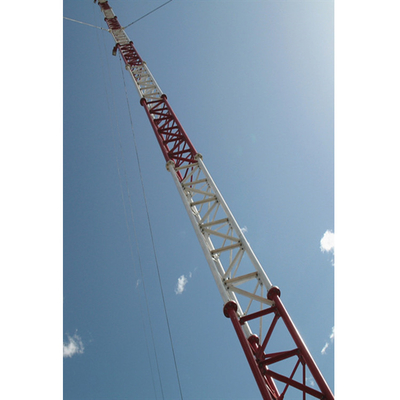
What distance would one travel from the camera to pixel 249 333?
32.6 ft

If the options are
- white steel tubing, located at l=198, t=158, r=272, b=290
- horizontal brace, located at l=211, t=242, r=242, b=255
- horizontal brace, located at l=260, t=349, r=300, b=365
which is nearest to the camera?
horizontal brace, located at l=260, t=349, r=300, b=365

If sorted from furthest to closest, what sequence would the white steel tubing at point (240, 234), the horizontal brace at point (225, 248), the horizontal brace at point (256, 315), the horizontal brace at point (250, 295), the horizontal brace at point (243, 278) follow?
the horizontal brace at point (225, 248), the horizontal brace at point (243, 278), the white steel tubing at point (240, 234), the horizontal brace at point (250, 295), the horizontal brace at point (256, 315)

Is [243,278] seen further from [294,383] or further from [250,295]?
[294,383]

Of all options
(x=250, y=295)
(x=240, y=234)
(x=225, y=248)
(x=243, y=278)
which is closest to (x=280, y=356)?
A: (x=250, y=295)

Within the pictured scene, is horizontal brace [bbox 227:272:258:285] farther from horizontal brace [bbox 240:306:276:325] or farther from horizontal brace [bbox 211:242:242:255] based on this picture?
horizontal brace [bbox 211:242:242:255]

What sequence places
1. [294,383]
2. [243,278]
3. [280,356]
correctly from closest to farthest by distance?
[294,383] < [280,356] < [243,278]

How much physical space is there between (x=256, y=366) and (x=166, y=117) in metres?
14.9

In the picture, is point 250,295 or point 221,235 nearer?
point 250,295

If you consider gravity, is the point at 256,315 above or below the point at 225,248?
below

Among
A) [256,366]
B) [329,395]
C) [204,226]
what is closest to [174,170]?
[204,226]

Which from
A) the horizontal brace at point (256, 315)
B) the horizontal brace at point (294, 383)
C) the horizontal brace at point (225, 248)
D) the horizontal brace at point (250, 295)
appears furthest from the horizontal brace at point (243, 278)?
the horizontal brace at point (294, 383)

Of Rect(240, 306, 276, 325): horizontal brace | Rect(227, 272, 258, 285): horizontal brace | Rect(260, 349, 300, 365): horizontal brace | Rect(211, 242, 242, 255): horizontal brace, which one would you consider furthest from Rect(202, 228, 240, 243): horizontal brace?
Rect(260, 349, 300, 365): horizontal brace

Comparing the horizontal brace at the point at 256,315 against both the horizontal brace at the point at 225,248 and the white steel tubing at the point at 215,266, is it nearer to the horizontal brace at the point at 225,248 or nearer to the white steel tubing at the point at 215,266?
the white steel tubing at the point at 215,266

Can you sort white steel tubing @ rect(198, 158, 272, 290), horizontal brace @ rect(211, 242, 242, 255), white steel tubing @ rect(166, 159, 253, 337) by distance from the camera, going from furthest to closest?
horizontal brace @ rect(211, 242, 242, 255) → white steel tubing @ rect(198, 158, 272, 290) → white steel tubing @ rect(166, 159, 253, 337)
